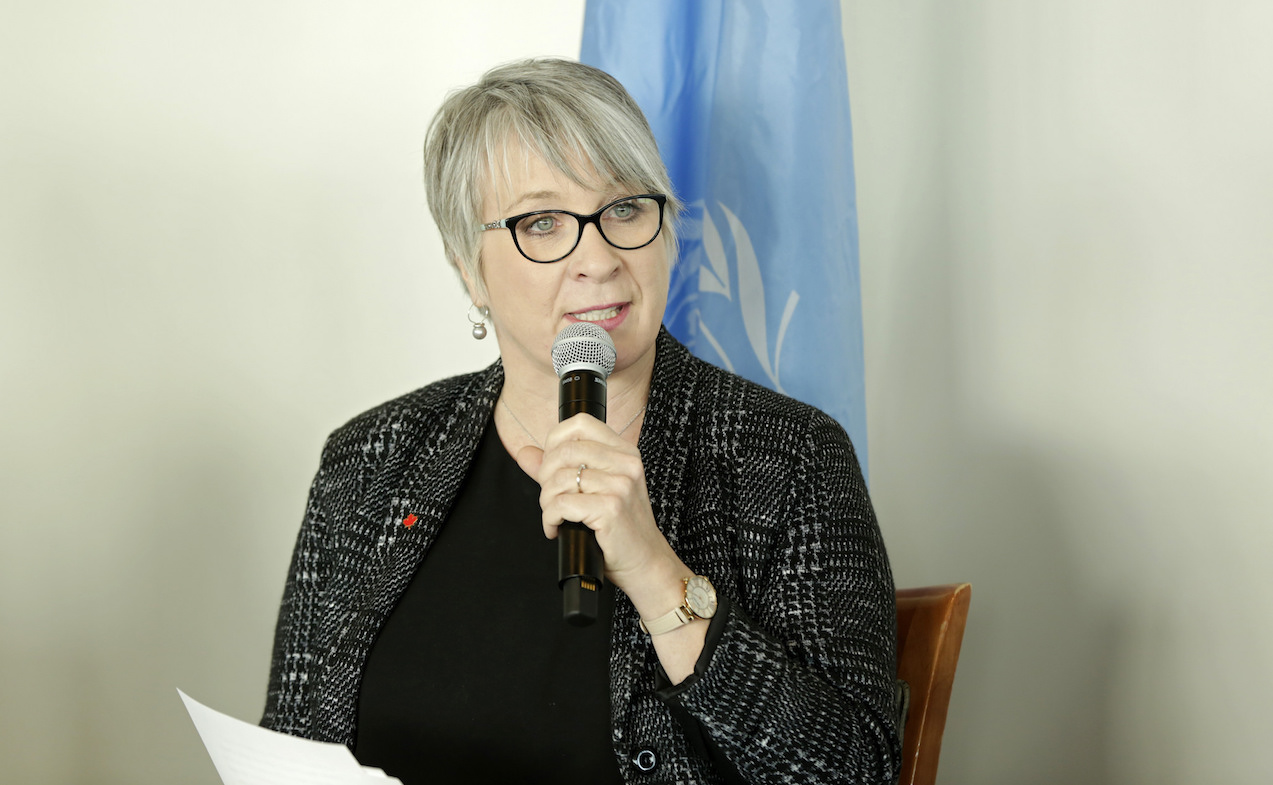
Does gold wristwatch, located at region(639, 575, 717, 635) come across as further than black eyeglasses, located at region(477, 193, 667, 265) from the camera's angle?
No

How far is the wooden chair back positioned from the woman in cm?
11

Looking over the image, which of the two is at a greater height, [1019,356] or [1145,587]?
[1019,356]

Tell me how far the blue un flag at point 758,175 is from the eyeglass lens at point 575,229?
1.37ft

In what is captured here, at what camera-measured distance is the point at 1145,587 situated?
178cm

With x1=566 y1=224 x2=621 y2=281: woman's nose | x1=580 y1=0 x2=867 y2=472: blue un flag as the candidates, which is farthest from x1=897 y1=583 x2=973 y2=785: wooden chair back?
x1=566 y1=224 x2=621 y2=281: woman's nose

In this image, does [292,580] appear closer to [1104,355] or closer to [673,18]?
[673,18]

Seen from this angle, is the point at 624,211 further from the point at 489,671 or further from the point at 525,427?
the point at 489,671

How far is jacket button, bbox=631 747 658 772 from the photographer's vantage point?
135 cm

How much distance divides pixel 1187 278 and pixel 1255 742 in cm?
77

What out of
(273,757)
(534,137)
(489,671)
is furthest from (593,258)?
(273,757)

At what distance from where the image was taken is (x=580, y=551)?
1040 mm

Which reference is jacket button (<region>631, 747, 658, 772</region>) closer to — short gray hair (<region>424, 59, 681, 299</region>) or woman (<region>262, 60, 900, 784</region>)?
woman (<region>262, 60, 900, 784</region>)

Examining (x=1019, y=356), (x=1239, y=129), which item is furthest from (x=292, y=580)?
(x=1239, y=129)

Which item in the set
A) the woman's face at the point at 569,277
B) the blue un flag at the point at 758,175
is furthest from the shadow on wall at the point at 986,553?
the woman's face at the point at 569,277
